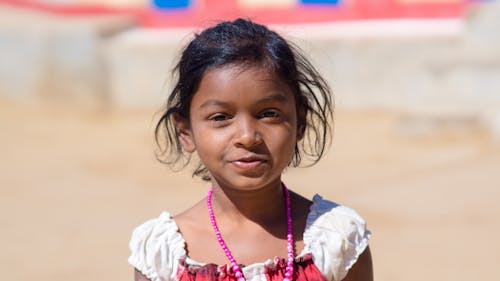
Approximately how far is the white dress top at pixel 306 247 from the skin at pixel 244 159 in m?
0.03

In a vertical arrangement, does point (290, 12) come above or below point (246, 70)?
above

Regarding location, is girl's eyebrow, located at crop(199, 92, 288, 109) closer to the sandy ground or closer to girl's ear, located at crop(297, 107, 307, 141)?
girl's ear, located at crop(297, 107, 307, 141)

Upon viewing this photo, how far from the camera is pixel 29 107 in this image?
10.3 m

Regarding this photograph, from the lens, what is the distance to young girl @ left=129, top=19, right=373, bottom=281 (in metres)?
2.28

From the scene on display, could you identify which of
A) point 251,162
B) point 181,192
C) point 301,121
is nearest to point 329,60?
point 181,192

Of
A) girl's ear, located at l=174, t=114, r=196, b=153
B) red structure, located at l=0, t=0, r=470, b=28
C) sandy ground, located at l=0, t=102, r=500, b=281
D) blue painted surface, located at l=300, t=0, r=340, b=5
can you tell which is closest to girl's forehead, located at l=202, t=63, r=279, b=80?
girl's ear, located at l=174, t=114, r=196, b=153

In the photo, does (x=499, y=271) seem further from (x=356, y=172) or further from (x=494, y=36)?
(x=494, y=36)

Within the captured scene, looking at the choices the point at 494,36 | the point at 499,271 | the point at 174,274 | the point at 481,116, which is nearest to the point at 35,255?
the point at 499,271

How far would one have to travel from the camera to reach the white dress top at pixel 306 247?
235cm

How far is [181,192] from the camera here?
7012 mm

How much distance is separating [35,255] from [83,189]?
1687 millimetres

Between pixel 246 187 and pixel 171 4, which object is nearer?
pixel 246 187

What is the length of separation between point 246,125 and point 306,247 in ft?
1.08

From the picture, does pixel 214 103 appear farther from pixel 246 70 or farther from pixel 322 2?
pixel 322 2
